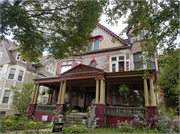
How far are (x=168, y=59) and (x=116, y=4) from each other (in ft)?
11.2

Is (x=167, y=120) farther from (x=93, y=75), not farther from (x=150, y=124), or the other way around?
(x=93, y=75)

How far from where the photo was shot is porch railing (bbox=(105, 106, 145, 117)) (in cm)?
998

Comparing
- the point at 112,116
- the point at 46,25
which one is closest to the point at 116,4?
the point at 46,25

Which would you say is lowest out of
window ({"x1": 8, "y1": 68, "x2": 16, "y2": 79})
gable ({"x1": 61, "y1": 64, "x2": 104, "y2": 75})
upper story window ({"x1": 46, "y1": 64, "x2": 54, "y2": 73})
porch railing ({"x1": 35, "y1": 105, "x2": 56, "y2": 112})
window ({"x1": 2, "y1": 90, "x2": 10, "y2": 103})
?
porch railing ({"x1": 35, "y1": 105, "x2": 56, "y2": 112})

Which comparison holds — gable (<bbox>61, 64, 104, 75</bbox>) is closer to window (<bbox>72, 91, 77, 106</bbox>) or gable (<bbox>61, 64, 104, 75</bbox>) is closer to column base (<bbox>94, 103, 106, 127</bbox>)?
column base (<bbox>94, 103, 106, 127</bbox>)

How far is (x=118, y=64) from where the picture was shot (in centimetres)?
1411

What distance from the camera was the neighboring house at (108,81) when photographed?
10.4m

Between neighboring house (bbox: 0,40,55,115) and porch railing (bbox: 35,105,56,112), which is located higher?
neighboring house (bbox: 0,40,55,115)

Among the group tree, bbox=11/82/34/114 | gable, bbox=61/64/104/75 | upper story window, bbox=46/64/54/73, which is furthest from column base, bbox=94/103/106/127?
upper story window, bbox=46/64/54/73

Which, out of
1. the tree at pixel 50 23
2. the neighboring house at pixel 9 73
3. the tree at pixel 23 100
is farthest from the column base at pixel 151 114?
the tree at pixel 23 100

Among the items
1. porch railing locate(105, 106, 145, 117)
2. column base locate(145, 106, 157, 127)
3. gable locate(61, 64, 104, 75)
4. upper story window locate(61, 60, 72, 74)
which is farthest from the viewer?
upper story window locate(61, 60, 72, 74)

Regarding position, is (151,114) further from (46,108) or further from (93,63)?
(46,108)

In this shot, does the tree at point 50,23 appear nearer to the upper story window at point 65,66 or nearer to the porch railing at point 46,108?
the porch railing at point 46,108

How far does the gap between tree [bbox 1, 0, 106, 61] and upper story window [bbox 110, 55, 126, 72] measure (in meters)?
6.46
